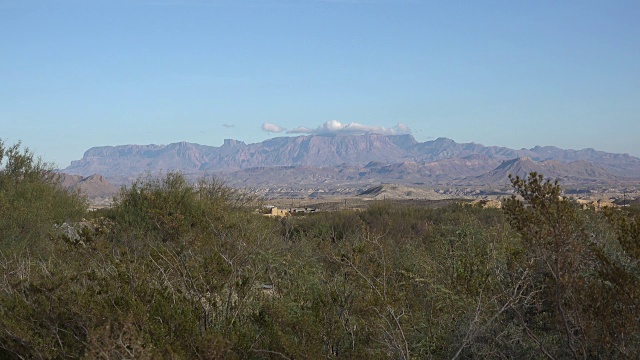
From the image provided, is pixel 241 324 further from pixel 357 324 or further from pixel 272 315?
pixel 357 324

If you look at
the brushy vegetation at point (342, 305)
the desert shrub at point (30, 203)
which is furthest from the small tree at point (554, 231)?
the desert shrub at point (30, 203)

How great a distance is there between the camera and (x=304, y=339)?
648 cm

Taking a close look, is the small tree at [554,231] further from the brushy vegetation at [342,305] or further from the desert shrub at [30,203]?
the desert shrub at [30,203]

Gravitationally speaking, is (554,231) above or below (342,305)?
above

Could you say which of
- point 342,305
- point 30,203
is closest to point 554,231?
point 342,305

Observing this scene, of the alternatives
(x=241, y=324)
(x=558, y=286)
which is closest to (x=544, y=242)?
(x=558, y=286)

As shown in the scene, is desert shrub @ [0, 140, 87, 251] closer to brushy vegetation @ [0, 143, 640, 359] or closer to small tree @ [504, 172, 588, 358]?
brushy vegetation @ [0, 143, 640, 359]

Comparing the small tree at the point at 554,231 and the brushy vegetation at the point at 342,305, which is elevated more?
the small tree at the point at 554,231

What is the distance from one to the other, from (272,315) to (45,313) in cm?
232

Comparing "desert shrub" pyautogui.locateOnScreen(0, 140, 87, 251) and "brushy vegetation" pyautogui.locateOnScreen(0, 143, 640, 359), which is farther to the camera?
"desert shrub" pyautogui.locateOnScreen(0, 140, 87, 251)

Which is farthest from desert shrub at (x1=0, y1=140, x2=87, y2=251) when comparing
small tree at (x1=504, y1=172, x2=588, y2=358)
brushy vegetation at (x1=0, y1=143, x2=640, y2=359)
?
small tree at (x1=504, y1=172, x2=588, y2=358)

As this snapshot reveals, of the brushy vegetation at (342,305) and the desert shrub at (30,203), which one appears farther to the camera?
the desert shrub at (30,203)

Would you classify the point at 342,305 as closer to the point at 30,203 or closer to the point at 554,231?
the point at 554,231

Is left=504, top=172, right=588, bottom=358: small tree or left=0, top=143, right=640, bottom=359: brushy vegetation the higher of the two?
left=504, top=172, right=588, bottom=358: small tree
